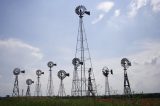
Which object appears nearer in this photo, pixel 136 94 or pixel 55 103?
pixel 136 94

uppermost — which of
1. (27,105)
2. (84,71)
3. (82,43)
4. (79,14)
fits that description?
(79,14)

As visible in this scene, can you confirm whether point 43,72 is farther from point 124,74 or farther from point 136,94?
point 136,94

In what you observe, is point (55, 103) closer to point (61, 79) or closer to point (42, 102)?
point (42, 102)

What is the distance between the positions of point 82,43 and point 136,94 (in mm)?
28080

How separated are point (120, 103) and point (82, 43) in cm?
2778

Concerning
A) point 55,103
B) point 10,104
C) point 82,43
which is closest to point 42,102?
point 55,103

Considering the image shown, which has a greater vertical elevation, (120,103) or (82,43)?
(82,43)

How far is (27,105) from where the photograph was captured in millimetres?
14938

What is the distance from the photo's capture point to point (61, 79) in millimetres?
59469

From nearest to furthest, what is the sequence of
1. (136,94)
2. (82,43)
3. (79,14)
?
(136,94)
(82,43)
(79,14)

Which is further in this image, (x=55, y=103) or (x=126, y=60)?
(x=126, y=60)

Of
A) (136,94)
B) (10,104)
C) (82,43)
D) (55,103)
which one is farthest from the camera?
(82,43)

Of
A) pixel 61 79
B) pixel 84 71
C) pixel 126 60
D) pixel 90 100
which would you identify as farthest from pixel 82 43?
pixel 90 100

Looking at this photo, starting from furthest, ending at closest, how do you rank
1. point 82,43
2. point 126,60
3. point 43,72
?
point 43,72 < point 126,60 < point 82,43
